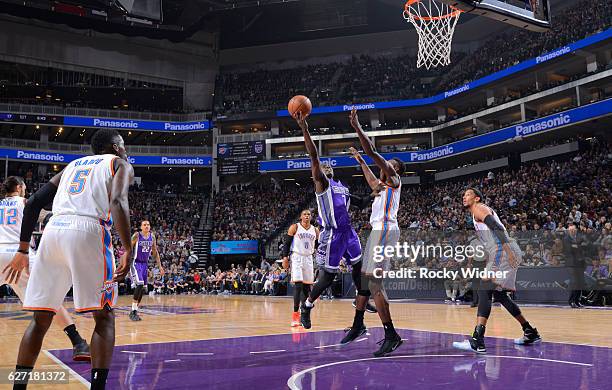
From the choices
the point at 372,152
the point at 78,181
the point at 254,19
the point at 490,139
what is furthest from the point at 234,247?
the point at 78,181

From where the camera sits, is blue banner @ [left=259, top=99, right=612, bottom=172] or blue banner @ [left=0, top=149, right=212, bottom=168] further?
blue banner @ [left=0, top=149, right=212, bottom=168]

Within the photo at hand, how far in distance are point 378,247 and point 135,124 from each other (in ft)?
112

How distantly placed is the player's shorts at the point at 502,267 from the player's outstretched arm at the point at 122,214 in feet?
14.4

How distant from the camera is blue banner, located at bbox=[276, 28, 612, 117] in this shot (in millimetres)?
25328

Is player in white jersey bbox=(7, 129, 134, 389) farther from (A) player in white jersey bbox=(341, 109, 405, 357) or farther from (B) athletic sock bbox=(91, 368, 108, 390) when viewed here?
(A) player in white jersey bbox=(341, 109, 405, 357)

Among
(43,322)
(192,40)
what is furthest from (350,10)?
(43,322)

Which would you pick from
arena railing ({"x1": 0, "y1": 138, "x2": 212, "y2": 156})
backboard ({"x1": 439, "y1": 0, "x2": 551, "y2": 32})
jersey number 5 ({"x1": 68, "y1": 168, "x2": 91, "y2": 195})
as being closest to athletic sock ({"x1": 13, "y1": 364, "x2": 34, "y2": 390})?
jersey number 5 ({"x1": 68, "y1": 168, "x2": 91, "y2": 195})

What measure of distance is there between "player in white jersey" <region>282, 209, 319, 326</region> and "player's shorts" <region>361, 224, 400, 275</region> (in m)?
2.65

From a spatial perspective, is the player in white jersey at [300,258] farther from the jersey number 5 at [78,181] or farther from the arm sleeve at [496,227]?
the jersey number 5 at [78,181]

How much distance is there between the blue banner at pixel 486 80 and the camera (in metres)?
25.3

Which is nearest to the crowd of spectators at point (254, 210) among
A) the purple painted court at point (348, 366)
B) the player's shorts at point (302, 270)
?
the player's shorts at point (302, 270)

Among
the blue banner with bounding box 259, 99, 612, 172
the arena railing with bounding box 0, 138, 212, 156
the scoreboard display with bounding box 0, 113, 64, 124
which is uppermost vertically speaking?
the scoreboard display with bounding box 0, 113, 64, 124

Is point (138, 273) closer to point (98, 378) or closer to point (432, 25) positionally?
point (98, 378)

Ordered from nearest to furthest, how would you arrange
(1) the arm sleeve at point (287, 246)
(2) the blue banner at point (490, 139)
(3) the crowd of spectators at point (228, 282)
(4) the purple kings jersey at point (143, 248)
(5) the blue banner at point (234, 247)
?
(1) the arm sleeve at point (287, 246) < (4) the purple kings jersey at point (143, 248) < (3) the crowd of spectators at point (228, 282) < (2) the blue banner at point (490, 139) < (5) the blue banner at point (234, 247)
